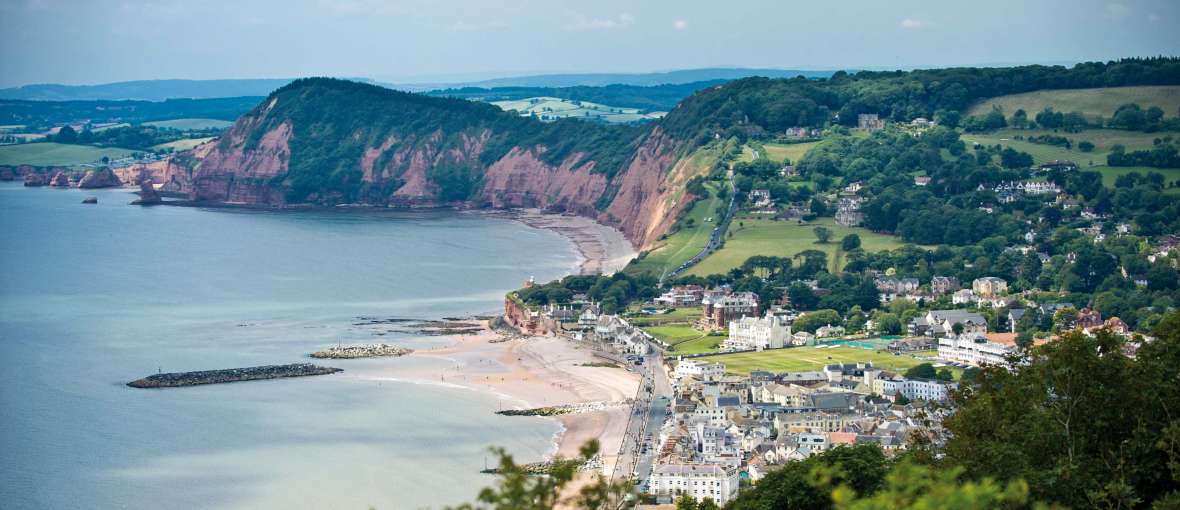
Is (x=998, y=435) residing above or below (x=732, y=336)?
above

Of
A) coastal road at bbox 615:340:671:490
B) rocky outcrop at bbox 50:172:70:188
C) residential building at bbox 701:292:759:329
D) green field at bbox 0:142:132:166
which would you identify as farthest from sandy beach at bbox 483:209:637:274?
green field at bbox 0:142:132:166

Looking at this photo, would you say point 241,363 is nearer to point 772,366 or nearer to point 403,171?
point 772,366

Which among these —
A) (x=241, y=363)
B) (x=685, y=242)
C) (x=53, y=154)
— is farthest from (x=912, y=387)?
(x=53, y=154)

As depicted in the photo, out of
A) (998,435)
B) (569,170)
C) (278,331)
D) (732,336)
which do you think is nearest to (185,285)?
(278,331)

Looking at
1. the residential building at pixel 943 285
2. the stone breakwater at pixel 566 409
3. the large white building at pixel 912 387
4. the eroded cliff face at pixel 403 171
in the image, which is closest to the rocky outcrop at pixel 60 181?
the eroded cliff face at pixel 403 171

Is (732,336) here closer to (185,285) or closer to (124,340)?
(124,340)
